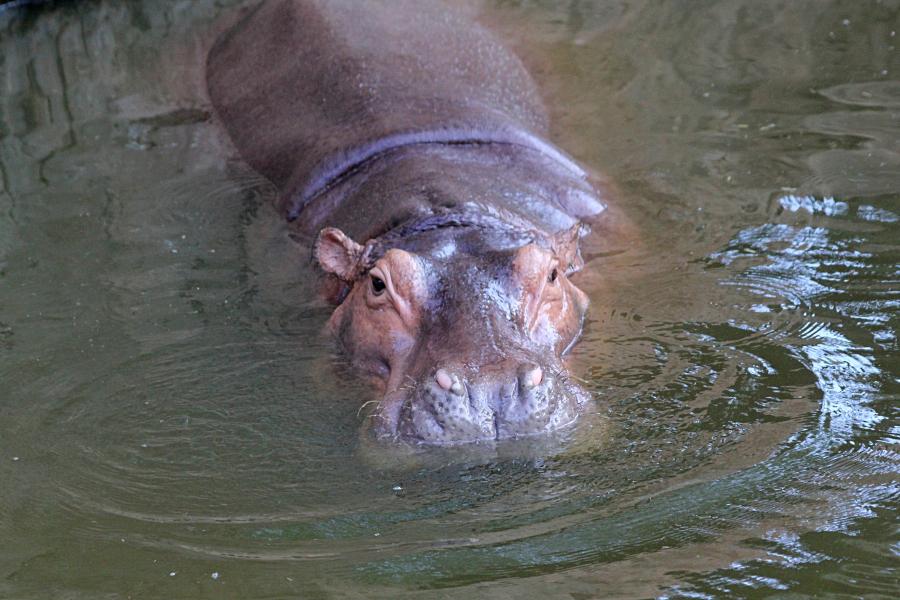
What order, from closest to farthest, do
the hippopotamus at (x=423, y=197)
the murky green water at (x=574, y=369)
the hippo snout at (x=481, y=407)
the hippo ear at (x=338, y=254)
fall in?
the murky green water at (x=574, y=369) → the hippo snout at (x=481, y=407) → the hippopotamus at (x=423, y=197) → the hippo ear at (x=338, y=254)

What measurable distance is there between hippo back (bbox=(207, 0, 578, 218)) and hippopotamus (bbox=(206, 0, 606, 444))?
0.01 meters

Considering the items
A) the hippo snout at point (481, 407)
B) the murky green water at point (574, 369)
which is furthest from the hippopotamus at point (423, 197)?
the murky green water at point (574, 369)

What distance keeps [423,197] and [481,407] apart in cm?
172

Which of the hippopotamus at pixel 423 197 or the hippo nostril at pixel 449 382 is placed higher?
the hippopotamus at pixel 423 197

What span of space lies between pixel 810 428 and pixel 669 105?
3.72 metres

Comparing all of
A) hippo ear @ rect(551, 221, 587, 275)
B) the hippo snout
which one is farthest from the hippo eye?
hippo ear @ rect(551, 221, 587, 275)

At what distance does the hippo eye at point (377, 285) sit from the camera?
15.0ft

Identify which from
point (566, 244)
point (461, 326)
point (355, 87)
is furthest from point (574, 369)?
point (355, 87)

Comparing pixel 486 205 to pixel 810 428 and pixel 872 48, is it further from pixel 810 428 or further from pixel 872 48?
pixel 872 48

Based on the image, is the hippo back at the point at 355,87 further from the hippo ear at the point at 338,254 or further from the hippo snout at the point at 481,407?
the hippo snout at the point at 481,407

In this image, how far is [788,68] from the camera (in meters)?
7.62

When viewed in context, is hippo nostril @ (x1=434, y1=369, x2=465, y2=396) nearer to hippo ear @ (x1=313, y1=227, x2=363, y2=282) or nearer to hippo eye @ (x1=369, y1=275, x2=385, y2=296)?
hippo eye @ (x1=369, y1=275, x2=385, y2=296)

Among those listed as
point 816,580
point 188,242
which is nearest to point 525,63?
point 188,242

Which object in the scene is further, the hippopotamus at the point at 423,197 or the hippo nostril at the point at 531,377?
the hippopotamus at the point at 423,197
